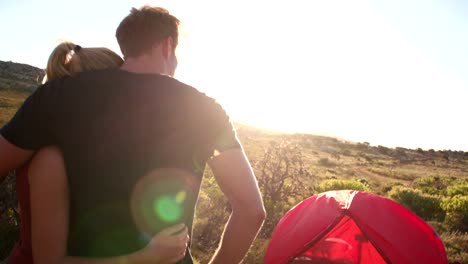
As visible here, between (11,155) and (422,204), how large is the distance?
12.1 meters

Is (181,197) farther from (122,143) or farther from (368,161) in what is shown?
(368,161)

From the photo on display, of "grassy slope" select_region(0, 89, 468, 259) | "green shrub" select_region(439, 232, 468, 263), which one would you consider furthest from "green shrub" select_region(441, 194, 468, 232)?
"grassy slope" select_region(0, 89, 468, 259)

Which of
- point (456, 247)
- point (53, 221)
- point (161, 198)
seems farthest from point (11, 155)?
point (456, 247)

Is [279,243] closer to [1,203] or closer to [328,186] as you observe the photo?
[1,203]

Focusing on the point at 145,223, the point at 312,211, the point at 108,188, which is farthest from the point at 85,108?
the point at 312,211

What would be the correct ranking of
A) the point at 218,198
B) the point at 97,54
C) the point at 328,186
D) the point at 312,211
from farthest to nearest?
the point at 328,186, the point at 218,198, the point at 312,211, the point at 97,54

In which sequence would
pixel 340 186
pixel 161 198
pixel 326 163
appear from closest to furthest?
pixel 161 198 → pixel 340 186 → pixel 326 163

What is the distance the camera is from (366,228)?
16.4 ft

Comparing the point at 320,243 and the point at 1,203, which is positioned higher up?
the point at 320,243

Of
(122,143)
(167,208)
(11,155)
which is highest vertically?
(122,143)

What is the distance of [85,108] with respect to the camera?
61.9 inches

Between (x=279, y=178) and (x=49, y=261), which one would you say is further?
(x=279, y=178)

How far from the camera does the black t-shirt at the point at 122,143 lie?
61.8 inches

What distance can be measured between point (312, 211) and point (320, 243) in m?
1.16
